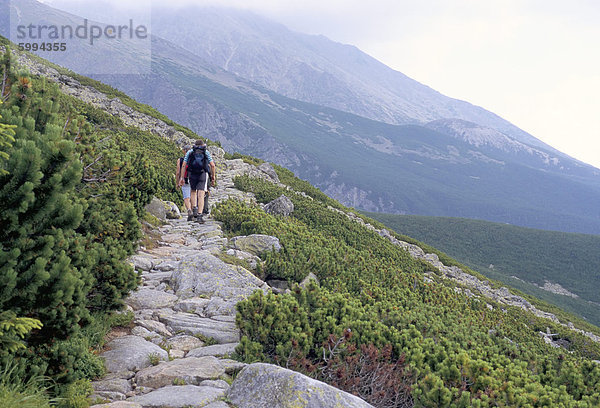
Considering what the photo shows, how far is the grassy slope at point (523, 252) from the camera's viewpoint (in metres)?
78.9

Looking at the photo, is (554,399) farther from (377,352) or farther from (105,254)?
(105,254)

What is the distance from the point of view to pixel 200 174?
12.3m

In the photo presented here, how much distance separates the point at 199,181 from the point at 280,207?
569cm

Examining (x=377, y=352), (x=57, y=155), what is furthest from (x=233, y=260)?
(x=57, y=155)

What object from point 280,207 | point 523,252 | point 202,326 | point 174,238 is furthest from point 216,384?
point 523,252

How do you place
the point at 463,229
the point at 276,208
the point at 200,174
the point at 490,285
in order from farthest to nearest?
the point at 463,229 < the point at 490,285 < the point at 276,208 < the point at 200,174

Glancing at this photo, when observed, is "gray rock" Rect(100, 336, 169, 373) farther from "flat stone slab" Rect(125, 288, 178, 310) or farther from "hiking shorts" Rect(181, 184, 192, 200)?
"hiking shorts" Rect(181, 184, 192, 200)

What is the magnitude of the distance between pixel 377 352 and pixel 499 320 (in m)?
9.89

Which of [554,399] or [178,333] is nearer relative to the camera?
[554,399]

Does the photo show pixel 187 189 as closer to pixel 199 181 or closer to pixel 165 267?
pixel 199 181

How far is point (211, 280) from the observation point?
25.7ft

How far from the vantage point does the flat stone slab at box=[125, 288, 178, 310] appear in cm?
663

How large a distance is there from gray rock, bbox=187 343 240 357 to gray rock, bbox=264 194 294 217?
11.3 meters

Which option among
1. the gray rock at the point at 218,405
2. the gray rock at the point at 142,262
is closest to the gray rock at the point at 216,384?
the gray rock at the point at 218,405
